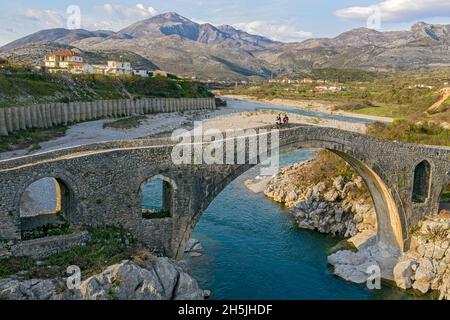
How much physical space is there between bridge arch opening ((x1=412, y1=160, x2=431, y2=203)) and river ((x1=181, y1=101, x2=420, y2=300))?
610 centimetres

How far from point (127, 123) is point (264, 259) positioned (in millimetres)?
42804

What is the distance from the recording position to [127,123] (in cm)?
6662

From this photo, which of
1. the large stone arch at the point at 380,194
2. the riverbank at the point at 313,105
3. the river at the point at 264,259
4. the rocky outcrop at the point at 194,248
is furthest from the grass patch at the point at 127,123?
the riverbank at the point at 313,105

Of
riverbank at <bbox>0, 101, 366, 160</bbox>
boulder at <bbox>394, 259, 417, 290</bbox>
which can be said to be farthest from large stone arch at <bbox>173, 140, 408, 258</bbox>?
riverbank at <bbox>0, 101, 366, 160</bbox>

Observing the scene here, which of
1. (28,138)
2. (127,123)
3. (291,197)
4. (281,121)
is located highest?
(281,121)

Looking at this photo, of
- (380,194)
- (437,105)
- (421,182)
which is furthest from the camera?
(437,105)

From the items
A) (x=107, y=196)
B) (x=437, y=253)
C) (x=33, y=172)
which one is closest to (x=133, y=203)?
(x=107, y=196)

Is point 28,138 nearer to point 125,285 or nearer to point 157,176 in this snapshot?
point 157,176

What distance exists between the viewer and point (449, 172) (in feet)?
101

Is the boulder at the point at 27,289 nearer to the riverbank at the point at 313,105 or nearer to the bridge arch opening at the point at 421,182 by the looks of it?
the bridge arch opening at the point at 421,182

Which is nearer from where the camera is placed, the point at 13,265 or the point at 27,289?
the point at 27,289

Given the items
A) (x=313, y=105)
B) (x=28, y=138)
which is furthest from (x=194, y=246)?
(x=313, y=105)

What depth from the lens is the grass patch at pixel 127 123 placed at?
6266 cm

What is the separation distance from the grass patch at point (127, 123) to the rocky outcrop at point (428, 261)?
141 ft
